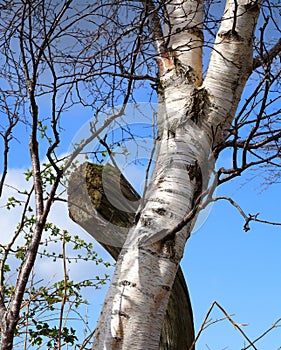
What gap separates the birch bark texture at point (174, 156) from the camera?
1906mm

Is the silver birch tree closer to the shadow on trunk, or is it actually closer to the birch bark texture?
the birch bark texture

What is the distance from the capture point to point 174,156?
223 cm

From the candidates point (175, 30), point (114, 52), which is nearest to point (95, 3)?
point (114, 52)

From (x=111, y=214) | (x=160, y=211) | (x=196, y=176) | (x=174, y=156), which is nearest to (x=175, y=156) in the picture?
(x=174, y=156)

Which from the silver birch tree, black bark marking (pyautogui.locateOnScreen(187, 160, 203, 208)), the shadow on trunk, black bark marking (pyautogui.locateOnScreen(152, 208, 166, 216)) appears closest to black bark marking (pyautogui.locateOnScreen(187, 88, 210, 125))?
the silver birch tree

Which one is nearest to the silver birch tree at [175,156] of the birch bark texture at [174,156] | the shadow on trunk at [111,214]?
the birch bark texture at [174,156]

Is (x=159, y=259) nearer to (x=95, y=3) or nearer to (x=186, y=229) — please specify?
(x=186, y=229)

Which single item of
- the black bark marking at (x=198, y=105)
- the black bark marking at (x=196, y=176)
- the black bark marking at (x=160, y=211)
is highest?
the black bark marking at (x=198, y=105)

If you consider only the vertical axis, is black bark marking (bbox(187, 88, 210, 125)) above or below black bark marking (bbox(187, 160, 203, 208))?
above

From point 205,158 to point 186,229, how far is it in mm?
356

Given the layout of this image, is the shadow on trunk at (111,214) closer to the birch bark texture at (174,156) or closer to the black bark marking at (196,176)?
the birch bark texture at (174,156)

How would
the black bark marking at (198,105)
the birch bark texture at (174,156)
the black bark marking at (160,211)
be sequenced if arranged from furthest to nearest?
the black bark marking at (198,105) < the black bark marking at (160,211) < the birch bark texture at (174,156)

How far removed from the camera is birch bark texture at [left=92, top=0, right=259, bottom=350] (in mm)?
1906

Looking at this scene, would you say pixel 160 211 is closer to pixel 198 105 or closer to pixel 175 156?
pixel 175 156
